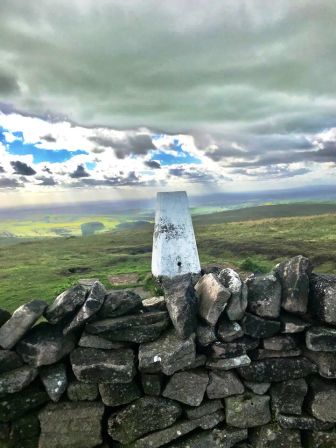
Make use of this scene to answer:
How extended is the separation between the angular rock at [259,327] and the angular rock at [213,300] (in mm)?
574

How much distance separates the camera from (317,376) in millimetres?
7133

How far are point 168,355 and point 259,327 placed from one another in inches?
65.7

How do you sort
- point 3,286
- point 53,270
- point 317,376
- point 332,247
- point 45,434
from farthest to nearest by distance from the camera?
point 332,247 → point 53,270 → point 3,286 → point 317,376 → point 45,434

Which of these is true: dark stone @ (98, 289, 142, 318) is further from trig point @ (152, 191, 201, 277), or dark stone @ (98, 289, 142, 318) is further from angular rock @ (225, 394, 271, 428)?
trig point @ (152, 191, 201, 277)

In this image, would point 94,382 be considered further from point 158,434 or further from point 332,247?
point 332,247

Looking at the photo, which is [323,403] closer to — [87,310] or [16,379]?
[87,310]

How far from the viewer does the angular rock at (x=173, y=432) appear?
673cm

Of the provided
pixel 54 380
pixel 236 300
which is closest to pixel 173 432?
pixel 54 380

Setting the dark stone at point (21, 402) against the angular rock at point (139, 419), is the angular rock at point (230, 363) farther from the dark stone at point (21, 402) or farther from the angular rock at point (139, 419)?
the dark stone at point (21, 402)

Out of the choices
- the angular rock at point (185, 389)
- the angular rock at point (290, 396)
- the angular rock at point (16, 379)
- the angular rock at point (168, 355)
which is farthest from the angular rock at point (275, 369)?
the angular rock at point (16, 379)

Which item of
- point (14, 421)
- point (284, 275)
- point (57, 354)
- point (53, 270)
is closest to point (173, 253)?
point (284, 275)

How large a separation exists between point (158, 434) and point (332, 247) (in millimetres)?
38998

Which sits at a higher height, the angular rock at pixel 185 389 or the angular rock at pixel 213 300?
the angular rock at pixel 213 300

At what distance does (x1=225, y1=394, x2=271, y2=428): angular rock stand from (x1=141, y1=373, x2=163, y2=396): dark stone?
127cm
